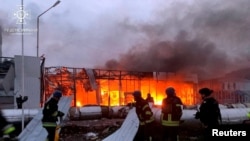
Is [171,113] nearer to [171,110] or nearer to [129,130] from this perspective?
[171,110]

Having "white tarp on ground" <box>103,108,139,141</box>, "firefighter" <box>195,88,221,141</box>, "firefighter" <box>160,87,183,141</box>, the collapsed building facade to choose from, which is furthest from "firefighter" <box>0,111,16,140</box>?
the collapsed building facade

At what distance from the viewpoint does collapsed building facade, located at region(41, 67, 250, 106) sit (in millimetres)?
31594

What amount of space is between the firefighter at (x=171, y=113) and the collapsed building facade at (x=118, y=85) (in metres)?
20.2

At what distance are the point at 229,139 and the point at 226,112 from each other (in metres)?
7.97

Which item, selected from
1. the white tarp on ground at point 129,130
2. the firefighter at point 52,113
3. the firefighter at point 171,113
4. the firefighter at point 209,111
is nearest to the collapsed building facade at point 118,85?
the white tarp on ground at point 129,130

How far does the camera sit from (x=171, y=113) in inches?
376

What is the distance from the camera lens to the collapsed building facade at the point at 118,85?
3159 cm

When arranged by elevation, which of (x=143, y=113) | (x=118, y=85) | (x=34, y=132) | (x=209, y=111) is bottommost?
(x=34, y=132)

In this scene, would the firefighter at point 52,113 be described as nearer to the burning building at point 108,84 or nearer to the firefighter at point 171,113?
the firefighter at point 171,113

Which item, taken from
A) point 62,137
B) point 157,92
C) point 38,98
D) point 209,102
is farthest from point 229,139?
point 157,92

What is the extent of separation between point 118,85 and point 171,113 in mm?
24982

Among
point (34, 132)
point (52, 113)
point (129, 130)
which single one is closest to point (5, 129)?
point (52, 113)

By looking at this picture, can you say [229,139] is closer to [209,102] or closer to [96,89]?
[209,102]

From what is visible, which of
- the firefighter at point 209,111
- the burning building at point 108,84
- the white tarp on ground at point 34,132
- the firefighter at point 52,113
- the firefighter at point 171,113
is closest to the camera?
the firefighter at point 209,111
